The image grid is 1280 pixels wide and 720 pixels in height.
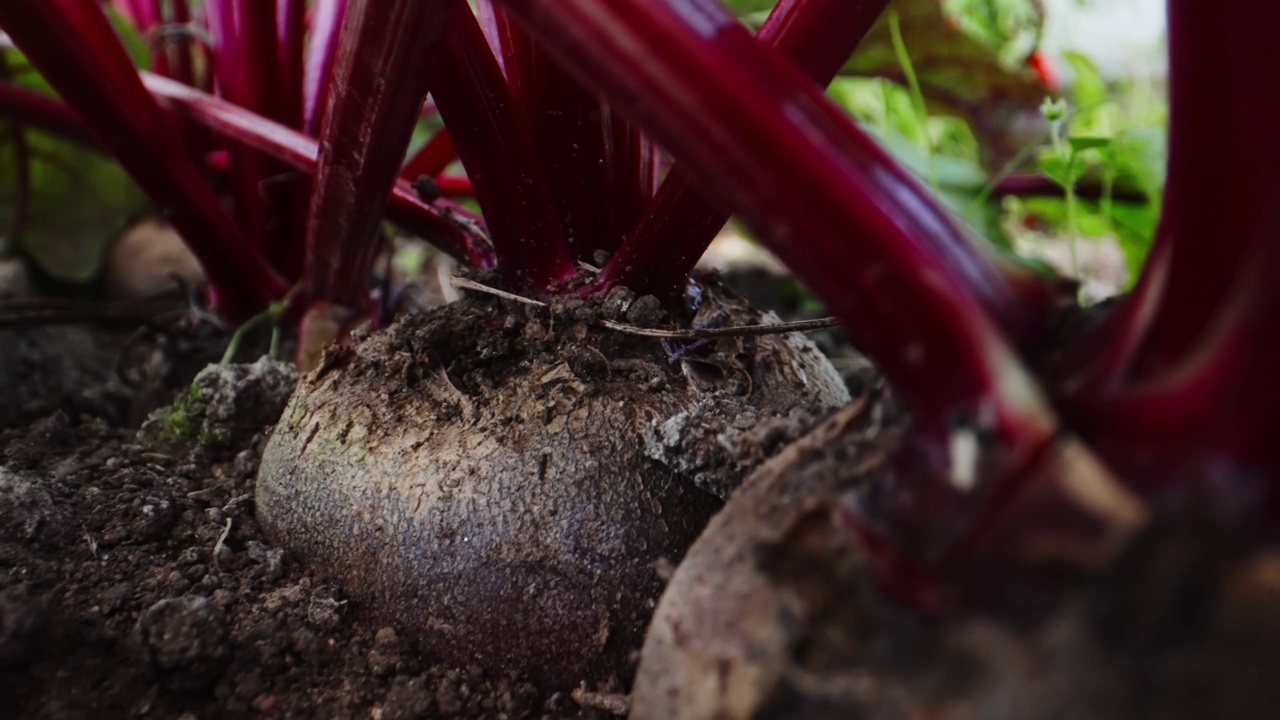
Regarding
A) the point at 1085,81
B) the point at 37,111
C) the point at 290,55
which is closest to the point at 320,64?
the point at 290,55

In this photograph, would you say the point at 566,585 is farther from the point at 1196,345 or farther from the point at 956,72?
the point at 956,72

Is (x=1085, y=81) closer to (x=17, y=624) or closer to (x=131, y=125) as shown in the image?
(x=131, y=125)

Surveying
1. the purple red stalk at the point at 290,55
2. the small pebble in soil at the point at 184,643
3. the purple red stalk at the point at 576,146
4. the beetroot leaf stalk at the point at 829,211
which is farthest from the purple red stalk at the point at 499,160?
the purple red stalk at the point at 290,55

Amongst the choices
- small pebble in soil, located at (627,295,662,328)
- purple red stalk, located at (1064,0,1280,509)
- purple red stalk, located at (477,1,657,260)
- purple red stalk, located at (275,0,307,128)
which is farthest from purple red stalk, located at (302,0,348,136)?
purple red stalk, located at (1064,0,1280,509)

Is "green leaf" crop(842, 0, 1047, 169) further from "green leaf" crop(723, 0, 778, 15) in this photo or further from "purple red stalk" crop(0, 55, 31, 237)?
"purple red stalk" crop(0, 55, 31, 237)

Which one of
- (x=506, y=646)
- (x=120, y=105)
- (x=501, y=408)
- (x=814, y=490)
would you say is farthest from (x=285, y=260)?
(x=814, y=490)

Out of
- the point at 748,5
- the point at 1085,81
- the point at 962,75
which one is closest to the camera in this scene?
the point at 748,5
